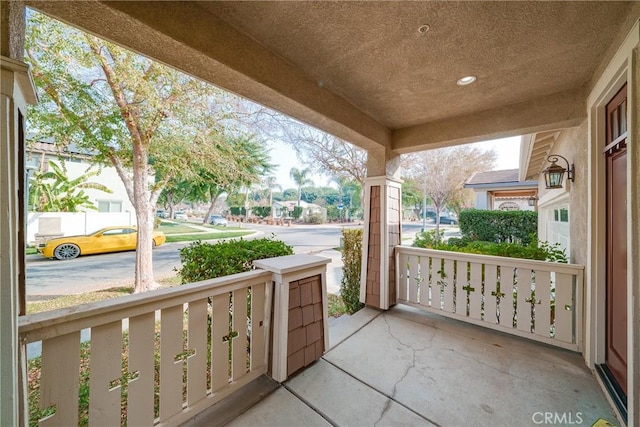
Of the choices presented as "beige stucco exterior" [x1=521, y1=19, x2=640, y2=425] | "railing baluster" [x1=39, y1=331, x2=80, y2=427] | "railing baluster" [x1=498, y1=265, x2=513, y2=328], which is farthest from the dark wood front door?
"railing baluster" [x1=39, y1=331, x2=80, y2=427]

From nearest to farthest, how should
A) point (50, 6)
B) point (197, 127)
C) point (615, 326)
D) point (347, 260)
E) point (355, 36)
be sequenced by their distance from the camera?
point (50, 6), point (355, 36), point (615, 326), point (347, 260), point (197, 127)

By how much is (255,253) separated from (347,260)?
196cm

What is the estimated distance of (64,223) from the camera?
238 inches

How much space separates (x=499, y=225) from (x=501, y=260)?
25.7 ft

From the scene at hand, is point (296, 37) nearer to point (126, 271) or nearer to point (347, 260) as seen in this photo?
point (347, 260)

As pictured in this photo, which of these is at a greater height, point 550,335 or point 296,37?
point 296,37

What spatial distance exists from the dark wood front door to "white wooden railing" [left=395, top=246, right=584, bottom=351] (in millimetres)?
434

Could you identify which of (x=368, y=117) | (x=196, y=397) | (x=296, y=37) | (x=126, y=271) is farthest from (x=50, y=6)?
(x=126, y=271)

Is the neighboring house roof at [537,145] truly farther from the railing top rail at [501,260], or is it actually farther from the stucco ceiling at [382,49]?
the railing top rail at [501,260]

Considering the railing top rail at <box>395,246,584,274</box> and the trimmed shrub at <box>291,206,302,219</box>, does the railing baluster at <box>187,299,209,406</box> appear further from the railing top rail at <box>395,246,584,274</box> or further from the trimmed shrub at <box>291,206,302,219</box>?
the trimmed shrub at <box>291,206,302,219</box>

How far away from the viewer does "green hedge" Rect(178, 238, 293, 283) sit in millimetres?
2410

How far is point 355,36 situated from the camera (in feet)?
5.59

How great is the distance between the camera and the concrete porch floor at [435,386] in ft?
5.57

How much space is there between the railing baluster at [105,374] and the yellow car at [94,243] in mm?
5284
